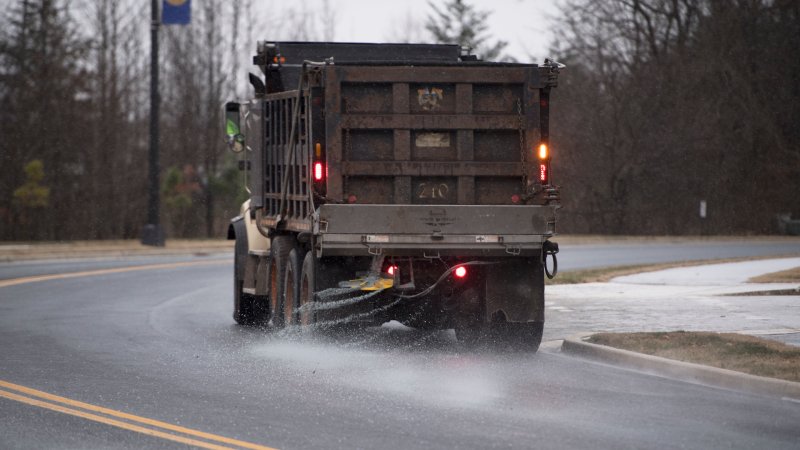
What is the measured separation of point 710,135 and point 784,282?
29.2 m

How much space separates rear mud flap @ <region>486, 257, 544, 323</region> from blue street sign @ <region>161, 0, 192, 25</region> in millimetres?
23069

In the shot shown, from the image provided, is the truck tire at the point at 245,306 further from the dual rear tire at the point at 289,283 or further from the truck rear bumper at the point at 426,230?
the truck rear bumper at the point at 426,230

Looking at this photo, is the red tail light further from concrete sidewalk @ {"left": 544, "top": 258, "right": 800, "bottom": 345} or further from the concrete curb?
concrete sidewalk @ {"left": 544, "top": 258, "right": 800, "bottom": 345}

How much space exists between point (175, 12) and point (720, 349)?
2527cm

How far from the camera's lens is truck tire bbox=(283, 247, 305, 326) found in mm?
15133

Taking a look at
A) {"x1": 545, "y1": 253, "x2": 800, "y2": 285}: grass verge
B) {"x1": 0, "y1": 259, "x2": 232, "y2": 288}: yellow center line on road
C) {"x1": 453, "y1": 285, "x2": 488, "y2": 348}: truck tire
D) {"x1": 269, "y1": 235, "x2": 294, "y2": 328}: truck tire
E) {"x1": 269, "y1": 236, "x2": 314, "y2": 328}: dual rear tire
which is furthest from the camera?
{"x1": 0, "y1": 259, "x2": 232, "y2": 288}: yellow center line on road

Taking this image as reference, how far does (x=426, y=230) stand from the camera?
45.2 feet

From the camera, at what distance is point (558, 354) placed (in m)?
14.0

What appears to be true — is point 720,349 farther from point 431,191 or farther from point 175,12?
point 175,12

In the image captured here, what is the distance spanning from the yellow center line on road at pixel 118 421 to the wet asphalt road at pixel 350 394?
0.11 meters

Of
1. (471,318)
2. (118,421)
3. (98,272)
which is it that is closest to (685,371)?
(471,318)

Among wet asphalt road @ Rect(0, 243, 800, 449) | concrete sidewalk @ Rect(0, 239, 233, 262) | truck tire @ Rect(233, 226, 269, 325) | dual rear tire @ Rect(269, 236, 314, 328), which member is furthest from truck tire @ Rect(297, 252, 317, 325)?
concrete sidewalk @ Rect(0, 239, 233, 262)

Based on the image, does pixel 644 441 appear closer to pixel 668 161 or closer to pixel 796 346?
pixel 796 346

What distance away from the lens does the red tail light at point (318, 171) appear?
1393 cm
